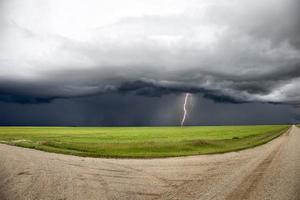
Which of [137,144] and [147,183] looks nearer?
[147,183]

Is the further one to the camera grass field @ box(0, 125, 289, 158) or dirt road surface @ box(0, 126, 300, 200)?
grass field @ box(0, 125, 289, 158)

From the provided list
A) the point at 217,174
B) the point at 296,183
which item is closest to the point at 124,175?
the point at 217,174

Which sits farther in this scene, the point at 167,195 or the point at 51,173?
the point at 51,173

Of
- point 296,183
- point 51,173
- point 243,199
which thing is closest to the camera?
point 243,199

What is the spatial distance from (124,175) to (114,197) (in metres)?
6.66

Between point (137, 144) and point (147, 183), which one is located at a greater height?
point (137, 144)

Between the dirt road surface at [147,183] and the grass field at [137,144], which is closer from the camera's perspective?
the dirt road surface at [147,183]

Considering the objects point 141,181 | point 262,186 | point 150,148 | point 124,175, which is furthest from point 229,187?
point 150,148

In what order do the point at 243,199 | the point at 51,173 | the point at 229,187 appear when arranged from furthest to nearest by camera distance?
the point at 51,173, the point at 229,187, the point at 243,199

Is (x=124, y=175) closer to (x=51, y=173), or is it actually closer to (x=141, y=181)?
(x=141, y=181)

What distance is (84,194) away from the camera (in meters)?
14.7

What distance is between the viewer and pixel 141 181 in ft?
61.3

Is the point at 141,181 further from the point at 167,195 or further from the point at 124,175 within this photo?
the point at 167,195

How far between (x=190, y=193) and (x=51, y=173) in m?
10.2
